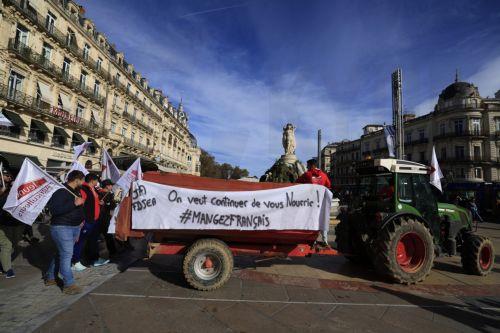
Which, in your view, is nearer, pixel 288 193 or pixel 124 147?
pixel 288 193

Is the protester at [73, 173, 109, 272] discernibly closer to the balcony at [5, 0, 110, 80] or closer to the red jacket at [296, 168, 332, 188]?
the red jacket at [296, 168, 332, 188]

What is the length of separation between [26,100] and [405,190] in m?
27.7

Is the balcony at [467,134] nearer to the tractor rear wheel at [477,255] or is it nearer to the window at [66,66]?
the tractor rear wheel at [477,255]

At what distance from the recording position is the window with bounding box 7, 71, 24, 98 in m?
21.6

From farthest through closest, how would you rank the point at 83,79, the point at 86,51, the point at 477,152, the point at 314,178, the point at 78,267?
1. the point at 477,152
2. the point at 86,51
3. the point at 83,79
4. the point at 314,178
5. the point at 78,267

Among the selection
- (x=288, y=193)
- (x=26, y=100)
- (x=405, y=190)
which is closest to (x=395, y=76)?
(x=405, y=190)

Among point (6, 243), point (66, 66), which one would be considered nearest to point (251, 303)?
point (6, 243)

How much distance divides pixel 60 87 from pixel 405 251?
3150 cm

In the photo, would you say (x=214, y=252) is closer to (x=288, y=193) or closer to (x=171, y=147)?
(x=288, y=193)

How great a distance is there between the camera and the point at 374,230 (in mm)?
6340

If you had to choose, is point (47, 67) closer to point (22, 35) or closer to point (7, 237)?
point (22, 35)

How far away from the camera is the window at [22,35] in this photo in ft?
73.2

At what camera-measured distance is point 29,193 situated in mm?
5238

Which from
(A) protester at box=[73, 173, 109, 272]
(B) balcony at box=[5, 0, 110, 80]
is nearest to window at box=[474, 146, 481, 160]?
(A) protester at box=[73, 173, 109, 272]
